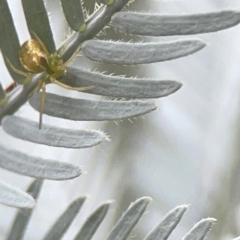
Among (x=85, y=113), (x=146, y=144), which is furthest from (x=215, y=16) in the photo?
(x=146, y=144)

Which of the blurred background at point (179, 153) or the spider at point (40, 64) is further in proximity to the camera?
the blurred background at point (179, 153)

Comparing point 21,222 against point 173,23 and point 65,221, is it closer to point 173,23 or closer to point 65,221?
point 65,221

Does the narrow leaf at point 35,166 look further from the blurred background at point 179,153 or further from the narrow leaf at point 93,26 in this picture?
the blurred background at point 179,153

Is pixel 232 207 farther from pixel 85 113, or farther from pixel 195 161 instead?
pixel 85 113

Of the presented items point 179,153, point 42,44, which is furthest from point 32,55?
point 179,153

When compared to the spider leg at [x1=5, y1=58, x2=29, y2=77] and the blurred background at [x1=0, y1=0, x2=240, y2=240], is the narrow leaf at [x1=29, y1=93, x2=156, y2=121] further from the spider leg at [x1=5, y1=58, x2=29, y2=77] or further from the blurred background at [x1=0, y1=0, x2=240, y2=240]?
the blurred background at [x1=0, y1=0, x2=240, y2=240]

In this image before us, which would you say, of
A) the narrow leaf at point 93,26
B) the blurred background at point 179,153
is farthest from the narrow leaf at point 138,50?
the blurred background at point 179,153

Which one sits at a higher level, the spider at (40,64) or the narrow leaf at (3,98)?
the spider at (40,64)

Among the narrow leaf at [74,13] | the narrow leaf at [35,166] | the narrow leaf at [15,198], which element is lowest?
the narrow leaf at [15,198]
